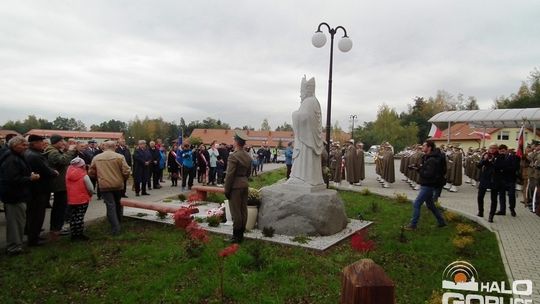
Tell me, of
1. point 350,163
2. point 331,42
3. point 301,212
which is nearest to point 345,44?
A: point 331,42

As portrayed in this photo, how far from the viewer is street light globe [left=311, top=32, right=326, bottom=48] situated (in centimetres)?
1217

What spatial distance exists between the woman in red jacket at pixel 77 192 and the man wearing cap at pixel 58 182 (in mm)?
749

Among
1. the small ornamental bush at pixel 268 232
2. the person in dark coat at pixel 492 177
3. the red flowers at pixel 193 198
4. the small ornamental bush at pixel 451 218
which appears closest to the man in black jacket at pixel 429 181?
the small ornamental bush at pixel 451 218

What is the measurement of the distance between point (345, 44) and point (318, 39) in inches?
40.7

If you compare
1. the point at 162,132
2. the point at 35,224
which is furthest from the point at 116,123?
the point at 35,224

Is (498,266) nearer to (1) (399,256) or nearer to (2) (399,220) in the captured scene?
(1) (399,256)

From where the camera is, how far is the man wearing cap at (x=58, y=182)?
7.74 metres

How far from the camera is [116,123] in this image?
102 meters

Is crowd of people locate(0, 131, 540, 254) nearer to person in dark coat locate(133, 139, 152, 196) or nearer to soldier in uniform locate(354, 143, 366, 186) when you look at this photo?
A: person in dark coat locate(133, 139, 152, 196)

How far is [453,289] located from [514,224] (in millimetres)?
5482

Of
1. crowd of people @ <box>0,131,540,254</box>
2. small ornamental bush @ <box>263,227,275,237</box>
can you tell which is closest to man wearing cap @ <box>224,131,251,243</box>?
crowd of people @ <box>0,131,540,254</box>

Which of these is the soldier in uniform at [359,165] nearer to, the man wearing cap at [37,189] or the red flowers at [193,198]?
the red flowers at [193,198]

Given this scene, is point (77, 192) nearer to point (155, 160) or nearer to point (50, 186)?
point (50, 186)

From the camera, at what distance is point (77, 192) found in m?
7.09
